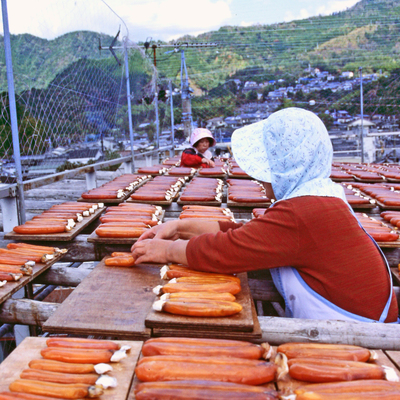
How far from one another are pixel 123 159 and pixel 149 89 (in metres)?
6.79

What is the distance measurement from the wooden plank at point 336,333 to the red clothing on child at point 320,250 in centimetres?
22

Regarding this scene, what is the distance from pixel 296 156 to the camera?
2.41 metres

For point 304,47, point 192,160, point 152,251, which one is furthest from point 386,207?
point 304,47

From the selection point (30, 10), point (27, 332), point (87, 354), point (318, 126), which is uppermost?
point (30, 10)

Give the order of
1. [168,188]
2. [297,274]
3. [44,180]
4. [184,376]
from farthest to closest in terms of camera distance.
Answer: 1. [168,188]
2. [44,180]
3. [297,274]
4. [184,376]

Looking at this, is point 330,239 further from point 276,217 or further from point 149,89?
point 149,89

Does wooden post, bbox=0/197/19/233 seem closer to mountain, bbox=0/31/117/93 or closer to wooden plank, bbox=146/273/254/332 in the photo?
mountain, bbox=0/31/117/93

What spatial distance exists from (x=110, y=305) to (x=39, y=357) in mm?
551

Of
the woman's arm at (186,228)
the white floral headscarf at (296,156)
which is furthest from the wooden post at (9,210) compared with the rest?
the white floral headscarf at (296,156)

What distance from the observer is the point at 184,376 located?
1.65m

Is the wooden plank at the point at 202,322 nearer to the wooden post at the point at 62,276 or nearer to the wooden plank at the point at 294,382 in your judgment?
the wooden plank at the point at 294,382

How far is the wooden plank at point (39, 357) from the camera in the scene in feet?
5.45

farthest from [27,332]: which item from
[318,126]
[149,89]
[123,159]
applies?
[149,89]

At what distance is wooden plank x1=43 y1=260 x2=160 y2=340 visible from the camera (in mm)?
2107
